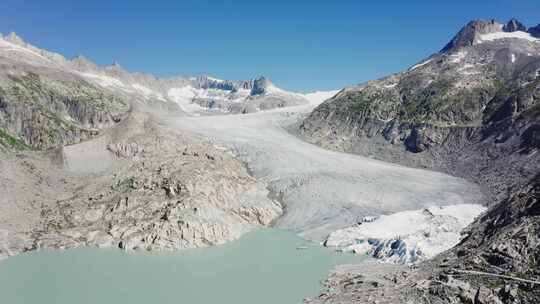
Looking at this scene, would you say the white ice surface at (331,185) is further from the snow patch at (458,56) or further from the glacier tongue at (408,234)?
the snow patch at (458,56)

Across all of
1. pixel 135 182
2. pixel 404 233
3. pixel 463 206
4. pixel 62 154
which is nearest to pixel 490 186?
pixel 463 206

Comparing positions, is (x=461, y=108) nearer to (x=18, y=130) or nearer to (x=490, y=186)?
(x=490, y=186)

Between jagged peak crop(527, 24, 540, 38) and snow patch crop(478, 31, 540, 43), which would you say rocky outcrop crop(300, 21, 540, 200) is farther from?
jagged peak crop(527, 24, 540, 38)

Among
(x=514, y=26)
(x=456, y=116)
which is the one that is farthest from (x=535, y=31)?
(x=456, y=116)

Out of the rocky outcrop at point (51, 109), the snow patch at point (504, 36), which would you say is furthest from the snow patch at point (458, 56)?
the rocky outcrop at point (51, 109)

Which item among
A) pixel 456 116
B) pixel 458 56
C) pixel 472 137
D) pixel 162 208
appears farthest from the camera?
pixel 458 56

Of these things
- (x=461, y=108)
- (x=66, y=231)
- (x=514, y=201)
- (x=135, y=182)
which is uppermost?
(x=461, y=108)

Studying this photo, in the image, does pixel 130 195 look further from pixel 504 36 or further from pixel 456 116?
pixel 504 36
